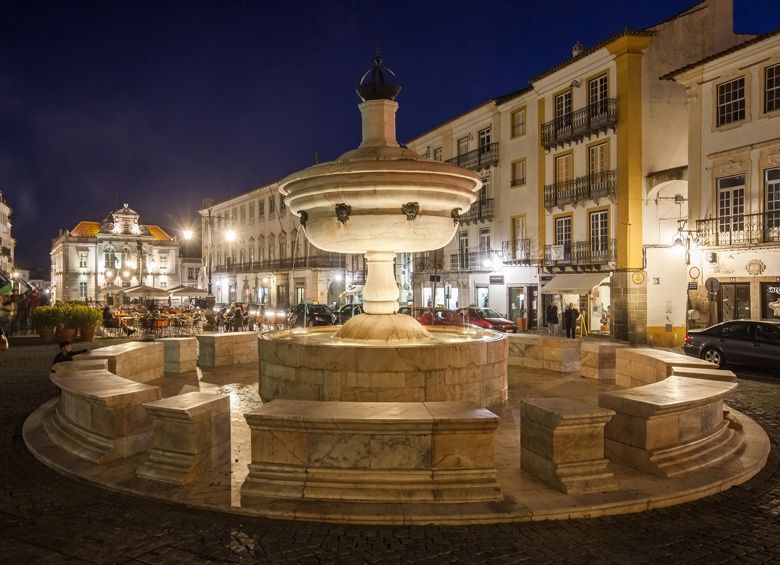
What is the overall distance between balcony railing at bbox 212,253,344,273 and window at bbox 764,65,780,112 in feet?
116

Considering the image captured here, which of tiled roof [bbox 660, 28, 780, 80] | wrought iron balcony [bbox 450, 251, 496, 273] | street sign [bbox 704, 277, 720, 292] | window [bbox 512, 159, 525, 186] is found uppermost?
tiled roof [bbox 660, 28, 780, 80]

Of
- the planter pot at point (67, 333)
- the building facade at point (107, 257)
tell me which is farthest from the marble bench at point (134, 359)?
the building facade at point (107, 257)

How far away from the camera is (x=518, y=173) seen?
31688mm

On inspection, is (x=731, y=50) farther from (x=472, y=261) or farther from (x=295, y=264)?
(x=295, y=264)

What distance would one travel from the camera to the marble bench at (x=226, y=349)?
1206 cm

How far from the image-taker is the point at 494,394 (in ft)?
27.5

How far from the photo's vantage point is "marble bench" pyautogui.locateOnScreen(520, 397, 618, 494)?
193 inches

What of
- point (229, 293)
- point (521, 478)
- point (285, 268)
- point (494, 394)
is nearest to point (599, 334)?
point (494, 394)

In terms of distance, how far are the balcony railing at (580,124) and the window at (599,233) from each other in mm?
3729

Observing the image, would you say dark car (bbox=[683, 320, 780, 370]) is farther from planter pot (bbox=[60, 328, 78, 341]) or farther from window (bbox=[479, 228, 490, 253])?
planter pot (bbox=[60, 328, 78, 341])

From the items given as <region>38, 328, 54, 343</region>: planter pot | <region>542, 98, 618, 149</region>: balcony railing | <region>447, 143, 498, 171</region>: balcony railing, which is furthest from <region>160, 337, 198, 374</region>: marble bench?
<region>447, 143, 498, 171</region>: balcony railing

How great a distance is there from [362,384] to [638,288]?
19744 millimetres

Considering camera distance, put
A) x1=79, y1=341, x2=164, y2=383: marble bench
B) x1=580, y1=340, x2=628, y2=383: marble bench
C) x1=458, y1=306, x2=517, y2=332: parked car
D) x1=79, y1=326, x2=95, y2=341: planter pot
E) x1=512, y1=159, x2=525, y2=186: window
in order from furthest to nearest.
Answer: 1. x1=512, y1=159, x2=525, y2=186: window
2. x1=458, y1=306, x2=517, y2=332: parked car
3. x1=79, y1=326, x2=95, y2=341: planter pot
4. x1=580, y1=340, x2=628, y2=383: marble bench
5. x1=79, y1=341, x2=164, y2=383: marble bench

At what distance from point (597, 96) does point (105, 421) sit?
2556 centimetres
